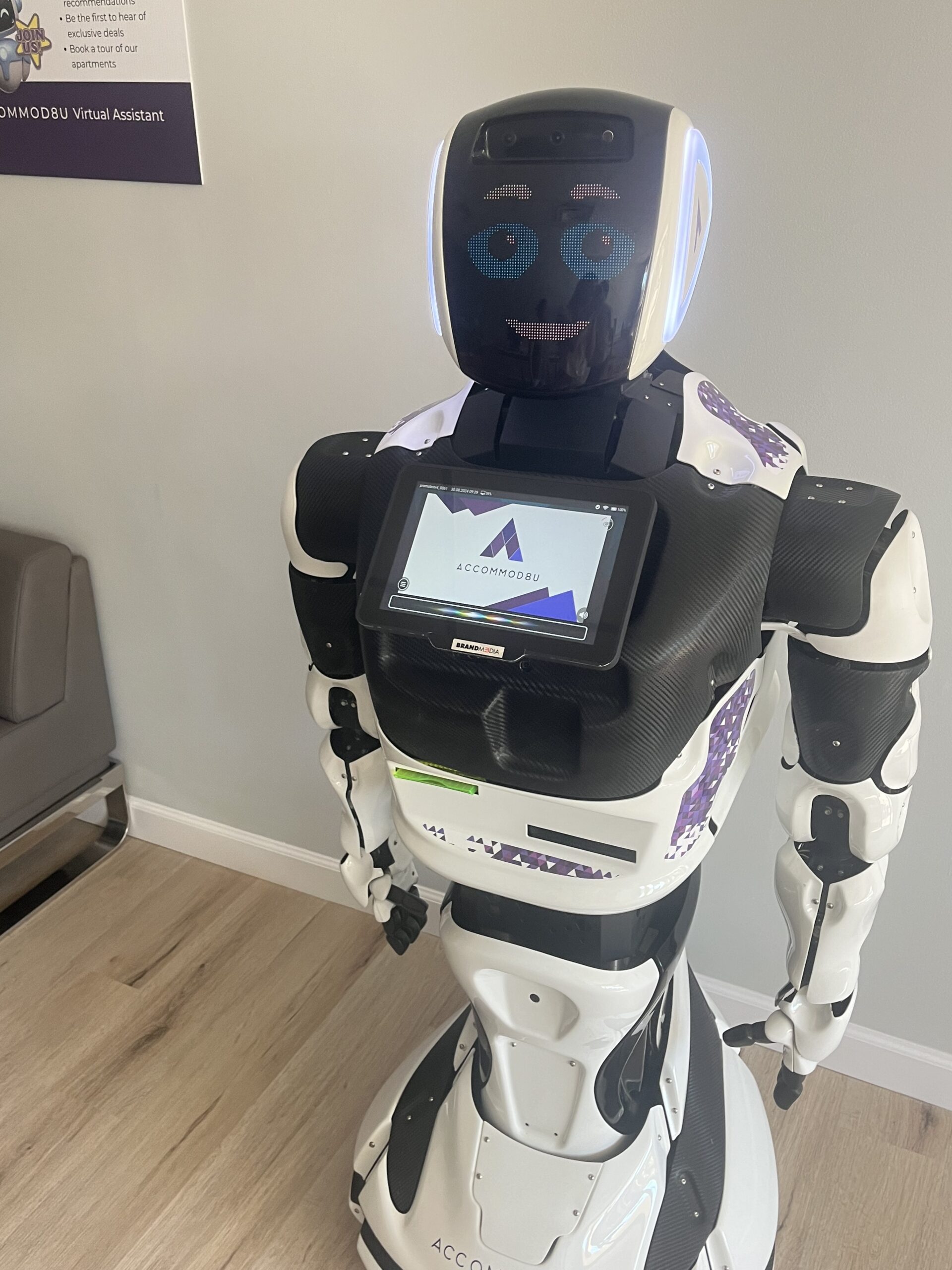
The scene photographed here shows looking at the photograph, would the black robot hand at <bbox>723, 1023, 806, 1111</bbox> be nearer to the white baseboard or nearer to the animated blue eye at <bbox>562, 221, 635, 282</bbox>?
the white baseboard

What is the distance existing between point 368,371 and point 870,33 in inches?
33.9

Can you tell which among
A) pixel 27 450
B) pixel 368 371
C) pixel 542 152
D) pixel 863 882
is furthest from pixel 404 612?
pixel 27 450

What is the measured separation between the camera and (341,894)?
2197mm

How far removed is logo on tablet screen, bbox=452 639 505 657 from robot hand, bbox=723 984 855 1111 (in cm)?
64

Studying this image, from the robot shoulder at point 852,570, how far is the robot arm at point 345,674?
466 mm

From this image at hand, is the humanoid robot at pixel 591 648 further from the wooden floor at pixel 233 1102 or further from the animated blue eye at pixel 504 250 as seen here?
the wooden floor at pixel 233 1102

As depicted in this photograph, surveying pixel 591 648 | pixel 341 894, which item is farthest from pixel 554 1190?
pixel 341 894

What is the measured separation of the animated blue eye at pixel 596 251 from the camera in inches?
33.1

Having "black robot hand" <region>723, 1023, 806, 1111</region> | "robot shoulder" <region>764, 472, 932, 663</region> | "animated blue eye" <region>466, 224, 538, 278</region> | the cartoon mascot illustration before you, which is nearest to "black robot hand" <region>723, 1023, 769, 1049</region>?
"black robot hand" <region>723, 1023, 806, 1111</region>

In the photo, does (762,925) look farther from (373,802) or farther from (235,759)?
(235,759)

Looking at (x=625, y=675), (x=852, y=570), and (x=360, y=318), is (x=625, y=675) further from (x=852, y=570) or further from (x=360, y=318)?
(x=360, y=318)

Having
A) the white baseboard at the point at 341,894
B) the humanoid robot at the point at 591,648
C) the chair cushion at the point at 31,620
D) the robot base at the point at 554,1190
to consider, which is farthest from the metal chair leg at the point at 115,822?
the humanoid robot at the point at 591,648

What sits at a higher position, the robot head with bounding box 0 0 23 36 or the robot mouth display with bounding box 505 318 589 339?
the robot head with bounding box 0 0 23 36

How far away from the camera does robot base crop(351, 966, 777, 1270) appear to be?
4.10 feet
